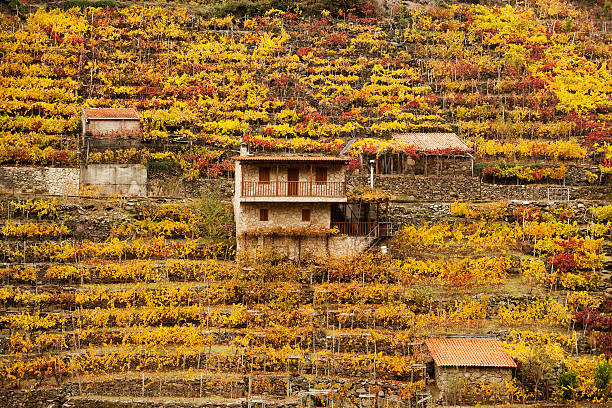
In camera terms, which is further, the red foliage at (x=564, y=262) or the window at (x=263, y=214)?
the window at (x=263, y=214)

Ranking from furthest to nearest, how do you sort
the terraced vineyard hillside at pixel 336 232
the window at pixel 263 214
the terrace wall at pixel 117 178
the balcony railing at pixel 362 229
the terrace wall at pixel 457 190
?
1. the terrace wall at pixel 457 190
2. the terrace wall at pixel 117 178
3. the balcony railing at pixel 362 229
4. the window at pixel 263 214
5. the terraced vineyard hillside at pixel 336 232

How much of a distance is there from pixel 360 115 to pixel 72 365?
1235 inches

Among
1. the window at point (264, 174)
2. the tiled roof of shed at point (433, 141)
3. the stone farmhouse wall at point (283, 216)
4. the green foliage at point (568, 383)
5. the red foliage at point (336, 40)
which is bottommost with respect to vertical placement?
the green foliage at point (568, 383)

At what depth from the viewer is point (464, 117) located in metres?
68.2

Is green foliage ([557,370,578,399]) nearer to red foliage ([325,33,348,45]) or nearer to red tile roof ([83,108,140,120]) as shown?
red tile roof ([83,108,140,120])

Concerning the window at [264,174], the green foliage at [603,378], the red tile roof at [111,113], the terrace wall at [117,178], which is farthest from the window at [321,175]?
the green foliage at [603,378]

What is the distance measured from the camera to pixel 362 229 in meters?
52.6

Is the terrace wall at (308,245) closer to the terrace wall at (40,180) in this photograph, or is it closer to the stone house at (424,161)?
the stone house at (424,161)

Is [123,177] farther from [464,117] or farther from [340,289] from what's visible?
[464,117]

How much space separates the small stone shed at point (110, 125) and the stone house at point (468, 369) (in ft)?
84.9

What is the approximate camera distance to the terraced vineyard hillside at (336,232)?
4300 cm

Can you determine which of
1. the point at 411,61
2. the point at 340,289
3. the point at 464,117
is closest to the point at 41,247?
the point at 340,289

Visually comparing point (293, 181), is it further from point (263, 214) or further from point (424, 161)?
point (424, 161)

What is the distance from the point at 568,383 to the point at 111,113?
1282 inches
